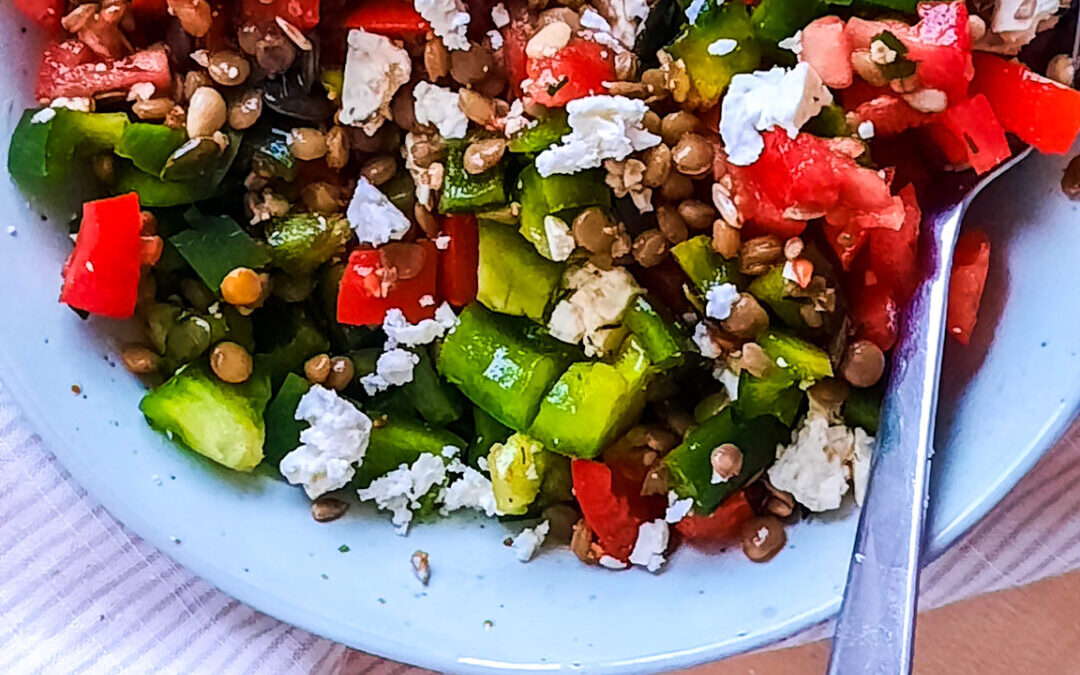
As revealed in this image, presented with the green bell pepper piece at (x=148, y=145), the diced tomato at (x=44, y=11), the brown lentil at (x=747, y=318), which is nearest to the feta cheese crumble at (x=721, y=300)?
the brown lentil at (x=747, y=318)

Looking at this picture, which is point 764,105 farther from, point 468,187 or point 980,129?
point 468,187

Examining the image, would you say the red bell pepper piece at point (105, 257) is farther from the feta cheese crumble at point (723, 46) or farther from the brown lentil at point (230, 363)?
the feta cheese crumble at point (723, 46)

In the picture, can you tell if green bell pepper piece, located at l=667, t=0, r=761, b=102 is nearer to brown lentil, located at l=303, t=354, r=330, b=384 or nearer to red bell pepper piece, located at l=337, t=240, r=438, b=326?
red bell pepper piece, located at l=337, t=240, r=438, b=326

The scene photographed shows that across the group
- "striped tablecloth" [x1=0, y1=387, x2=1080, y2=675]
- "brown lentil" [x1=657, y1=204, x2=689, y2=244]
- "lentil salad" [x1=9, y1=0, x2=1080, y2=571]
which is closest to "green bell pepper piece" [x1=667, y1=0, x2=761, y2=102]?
"lentil salad" [x1=9, y1=0, x2=1080, y2=571]

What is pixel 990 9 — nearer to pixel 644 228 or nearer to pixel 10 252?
pixel 644 228

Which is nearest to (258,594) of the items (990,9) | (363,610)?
(363,610)

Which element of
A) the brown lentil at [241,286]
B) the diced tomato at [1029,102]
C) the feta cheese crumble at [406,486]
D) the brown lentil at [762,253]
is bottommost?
the feta cheese crumble at [406,486]

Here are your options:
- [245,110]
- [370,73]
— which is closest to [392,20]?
[370,73]
